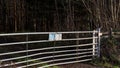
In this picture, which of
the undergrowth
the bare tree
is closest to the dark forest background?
the bare tree

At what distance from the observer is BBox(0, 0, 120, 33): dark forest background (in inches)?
675

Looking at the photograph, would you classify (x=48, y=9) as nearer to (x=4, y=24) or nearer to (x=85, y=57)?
(x=4, y=24)

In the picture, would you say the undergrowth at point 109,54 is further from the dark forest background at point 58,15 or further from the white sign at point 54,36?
the dark forest background at point 58,15

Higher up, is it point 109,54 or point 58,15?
point 58,15

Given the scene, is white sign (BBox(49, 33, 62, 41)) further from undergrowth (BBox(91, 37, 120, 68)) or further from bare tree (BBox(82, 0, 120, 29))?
bare tree (BBox(82, 0, 120, 29))

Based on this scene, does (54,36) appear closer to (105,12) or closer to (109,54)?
(109,54)

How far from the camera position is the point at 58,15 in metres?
22.1

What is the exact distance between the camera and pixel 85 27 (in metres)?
19.8

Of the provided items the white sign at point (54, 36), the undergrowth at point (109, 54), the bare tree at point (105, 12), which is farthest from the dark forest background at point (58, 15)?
the white sign at point (54, 36)

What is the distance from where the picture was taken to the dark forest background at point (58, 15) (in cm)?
1714

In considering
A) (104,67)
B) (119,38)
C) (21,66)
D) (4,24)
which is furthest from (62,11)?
(21,66)

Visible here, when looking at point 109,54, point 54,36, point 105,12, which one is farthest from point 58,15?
point 54,36

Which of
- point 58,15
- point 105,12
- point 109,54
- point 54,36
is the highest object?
point 58,15

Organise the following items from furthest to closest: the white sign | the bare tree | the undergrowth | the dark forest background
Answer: the dark forest background < the bare tree < the undergrowth < the white sign
